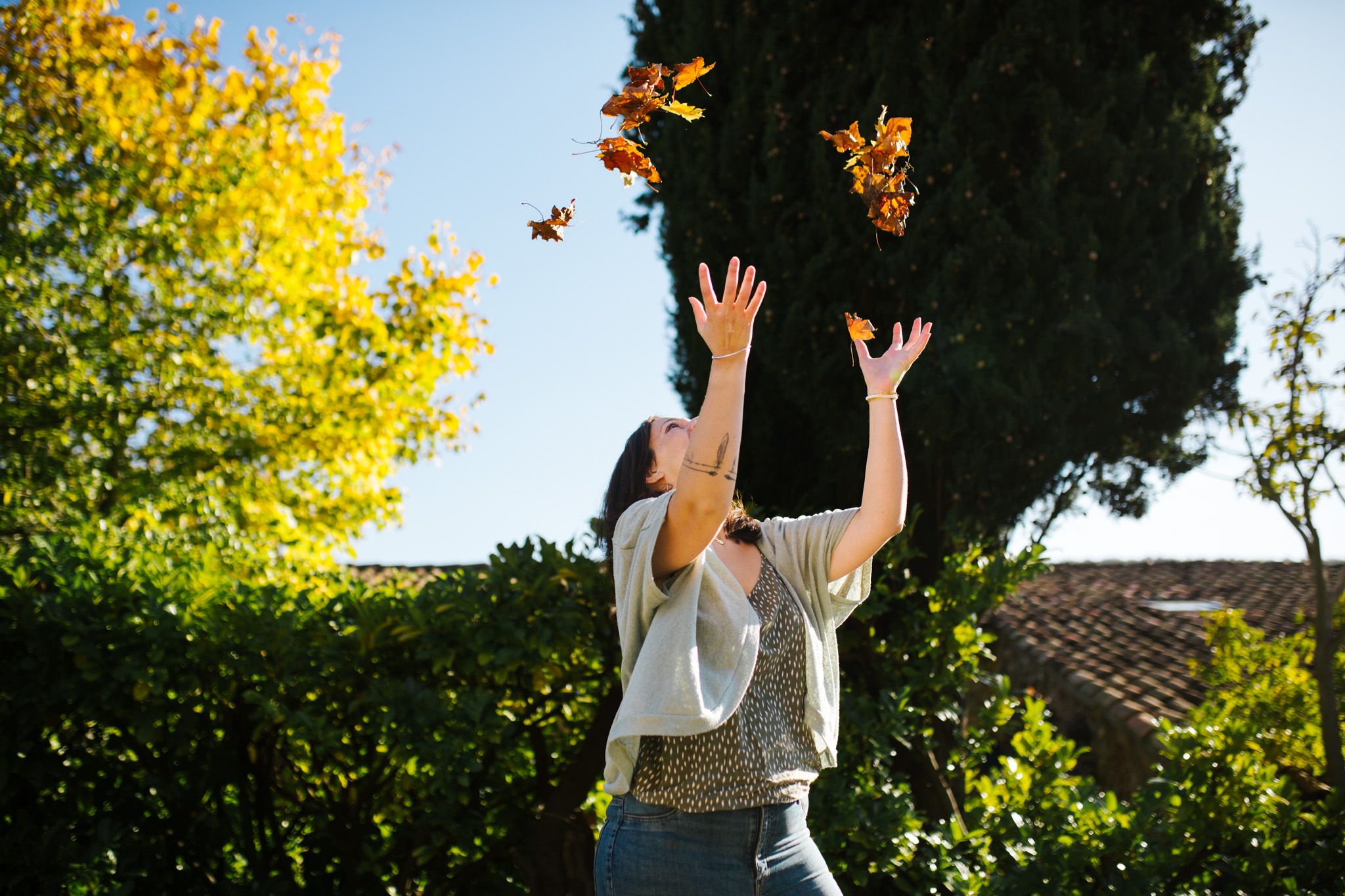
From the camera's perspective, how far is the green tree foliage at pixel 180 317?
6.19 metres

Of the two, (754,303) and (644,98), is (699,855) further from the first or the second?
(644,98)

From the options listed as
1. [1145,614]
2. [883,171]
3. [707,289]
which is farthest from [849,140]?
[1145,614]

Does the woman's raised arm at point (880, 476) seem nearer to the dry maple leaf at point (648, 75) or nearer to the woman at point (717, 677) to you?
the woman at point (717, 677)

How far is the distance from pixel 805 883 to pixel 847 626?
196 centimetres

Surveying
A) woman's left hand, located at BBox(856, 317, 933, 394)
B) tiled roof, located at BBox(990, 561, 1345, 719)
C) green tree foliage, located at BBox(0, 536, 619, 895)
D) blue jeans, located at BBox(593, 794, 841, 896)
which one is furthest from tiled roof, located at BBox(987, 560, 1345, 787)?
blue jeans, located at BBox(593, 794, 841, 896)

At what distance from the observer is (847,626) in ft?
11.8

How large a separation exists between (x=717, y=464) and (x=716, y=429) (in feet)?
0.20

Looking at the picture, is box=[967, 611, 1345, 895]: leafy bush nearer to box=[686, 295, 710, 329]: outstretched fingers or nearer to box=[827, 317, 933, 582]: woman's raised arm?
box=[827, 317, 933, 582]: woman's raised arm

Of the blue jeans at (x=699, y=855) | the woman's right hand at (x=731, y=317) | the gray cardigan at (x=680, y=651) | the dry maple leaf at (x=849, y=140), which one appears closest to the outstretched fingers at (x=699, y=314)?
the woman's right hand at (x=731, y=317)

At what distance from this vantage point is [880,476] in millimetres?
1881

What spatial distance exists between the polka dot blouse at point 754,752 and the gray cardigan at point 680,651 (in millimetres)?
32

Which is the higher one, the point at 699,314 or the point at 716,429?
the point at 699,314

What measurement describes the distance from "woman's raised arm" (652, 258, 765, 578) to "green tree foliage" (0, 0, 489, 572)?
5078 millimetres

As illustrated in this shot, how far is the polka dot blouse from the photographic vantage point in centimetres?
165
